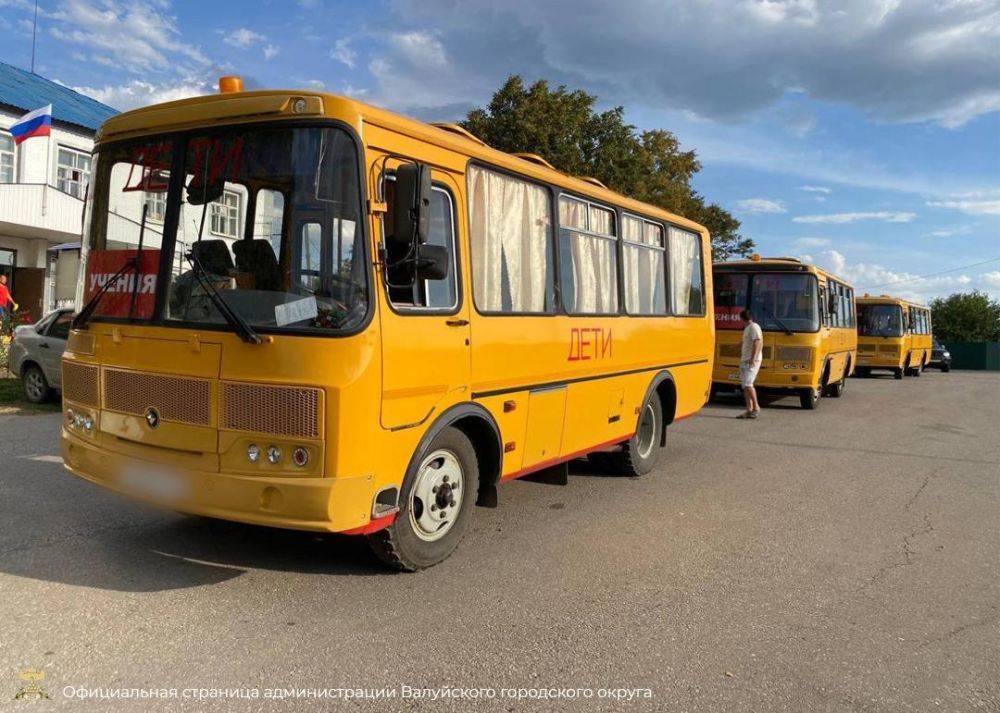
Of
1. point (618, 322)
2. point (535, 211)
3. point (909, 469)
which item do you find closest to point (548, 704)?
point (535, 211)

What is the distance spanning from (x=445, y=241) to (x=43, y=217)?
23493 mm

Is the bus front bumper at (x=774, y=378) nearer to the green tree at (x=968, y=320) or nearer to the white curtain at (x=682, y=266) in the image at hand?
the white curtain at (x=682, y=266)

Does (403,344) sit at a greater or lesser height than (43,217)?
lesser

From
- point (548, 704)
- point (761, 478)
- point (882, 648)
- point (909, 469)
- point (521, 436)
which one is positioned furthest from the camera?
point (909, 469)

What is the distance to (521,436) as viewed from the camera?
5941 mm

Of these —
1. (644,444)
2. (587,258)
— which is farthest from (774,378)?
(587,258)

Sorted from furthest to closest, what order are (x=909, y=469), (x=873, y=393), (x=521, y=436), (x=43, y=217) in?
1. (x=43, y=217)
2. (x=873, y=393)
3. (x=909, y=469)
4. (x=521, y=436)

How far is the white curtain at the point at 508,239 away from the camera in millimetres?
5539

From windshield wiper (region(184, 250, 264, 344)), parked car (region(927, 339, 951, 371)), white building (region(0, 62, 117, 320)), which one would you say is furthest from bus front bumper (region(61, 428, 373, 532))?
parked car (region(927, 339, 951, 371))

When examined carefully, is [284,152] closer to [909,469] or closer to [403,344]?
[403,344]

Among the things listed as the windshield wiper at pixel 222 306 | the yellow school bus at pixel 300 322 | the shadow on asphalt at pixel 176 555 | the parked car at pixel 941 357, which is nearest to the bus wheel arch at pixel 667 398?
the yellow school bus at pixel 300 322

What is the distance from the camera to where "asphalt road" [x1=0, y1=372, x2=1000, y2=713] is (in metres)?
3.68

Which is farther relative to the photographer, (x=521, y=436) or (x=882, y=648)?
(x=521, y=436)

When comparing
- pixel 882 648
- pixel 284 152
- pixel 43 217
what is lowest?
pixel 882 648
